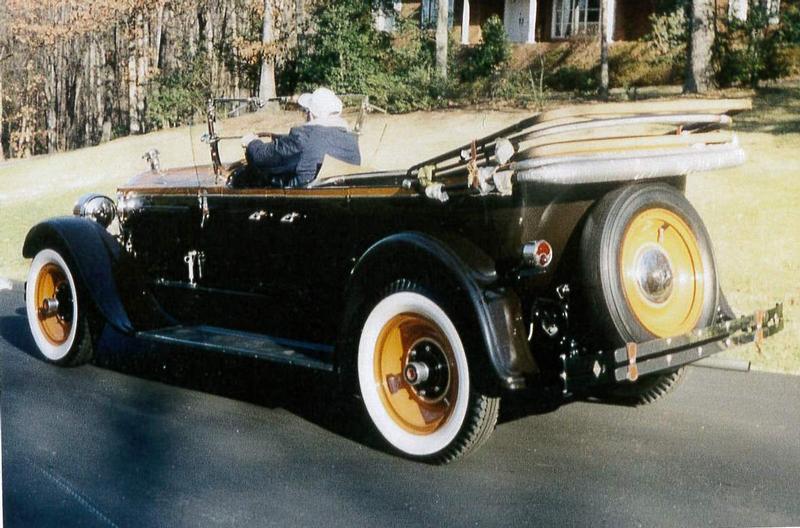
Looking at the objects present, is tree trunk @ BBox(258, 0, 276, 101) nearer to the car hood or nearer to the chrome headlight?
the car hood

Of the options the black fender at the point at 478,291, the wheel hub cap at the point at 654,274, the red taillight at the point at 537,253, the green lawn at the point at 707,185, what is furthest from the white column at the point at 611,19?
the red taillight at the point at 537,253

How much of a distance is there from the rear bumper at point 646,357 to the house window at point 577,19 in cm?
648

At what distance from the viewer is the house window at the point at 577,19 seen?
982 centimetres

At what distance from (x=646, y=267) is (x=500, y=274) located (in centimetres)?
50

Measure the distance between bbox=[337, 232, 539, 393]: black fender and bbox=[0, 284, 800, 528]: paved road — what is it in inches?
16.6

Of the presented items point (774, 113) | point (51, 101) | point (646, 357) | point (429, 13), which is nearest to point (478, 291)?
point (646, 357)

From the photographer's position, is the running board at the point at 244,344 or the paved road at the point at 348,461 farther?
the running board at the point at 244,344

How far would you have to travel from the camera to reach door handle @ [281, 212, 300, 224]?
12.4ft

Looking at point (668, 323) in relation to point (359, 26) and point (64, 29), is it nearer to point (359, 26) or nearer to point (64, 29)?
point (359, 26)

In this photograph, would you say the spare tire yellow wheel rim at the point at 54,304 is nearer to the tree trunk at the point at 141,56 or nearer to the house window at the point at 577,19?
the tree trunk at the point at 141,56

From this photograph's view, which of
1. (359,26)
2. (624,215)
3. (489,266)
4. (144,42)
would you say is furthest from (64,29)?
(624,215)

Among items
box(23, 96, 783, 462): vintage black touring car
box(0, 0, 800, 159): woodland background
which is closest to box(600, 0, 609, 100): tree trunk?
box(0, 0, 800, 159): woodland background

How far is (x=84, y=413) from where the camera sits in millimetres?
3877

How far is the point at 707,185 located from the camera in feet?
18.3
